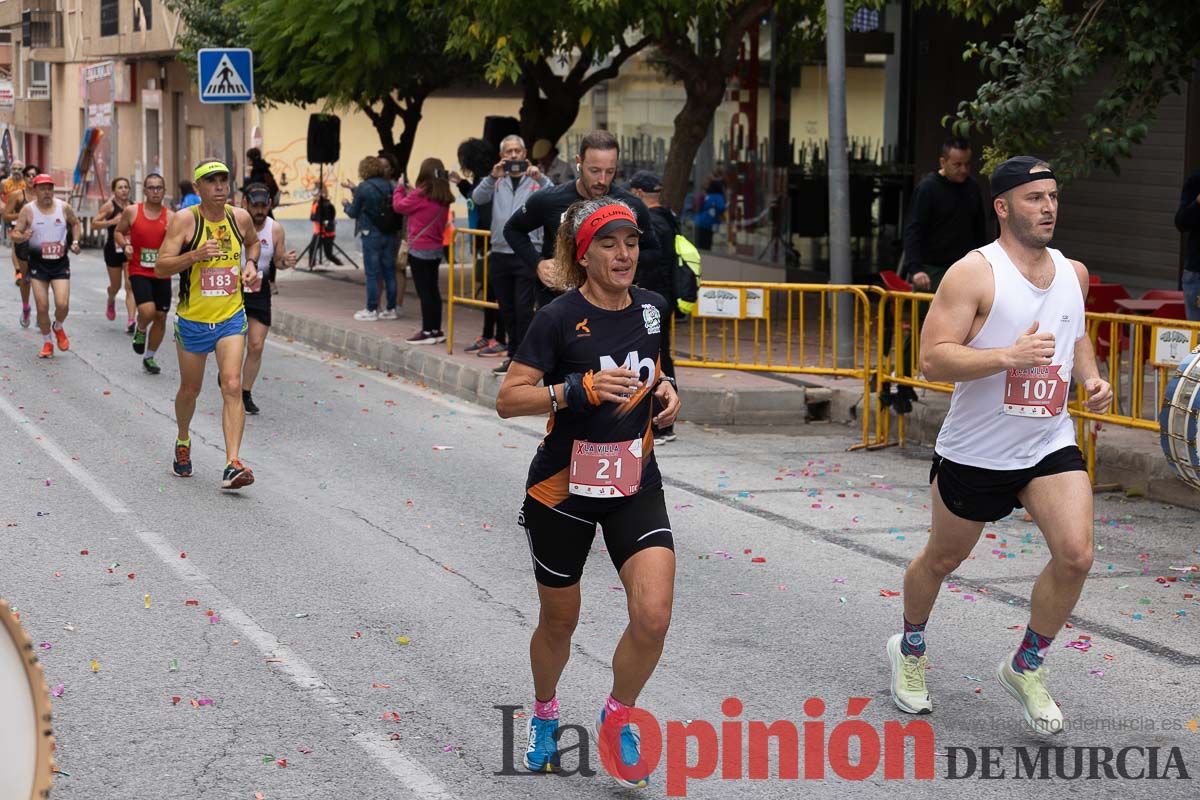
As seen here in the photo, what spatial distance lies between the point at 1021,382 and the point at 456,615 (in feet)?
8.91

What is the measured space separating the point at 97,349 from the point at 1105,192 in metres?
11.1

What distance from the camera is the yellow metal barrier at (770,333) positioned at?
1294 cm

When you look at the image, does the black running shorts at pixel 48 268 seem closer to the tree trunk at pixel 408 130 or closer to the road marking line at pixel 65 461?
the road marking line at pixel 65 461

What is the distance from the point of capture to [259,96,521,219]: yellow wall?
4184 centimetres

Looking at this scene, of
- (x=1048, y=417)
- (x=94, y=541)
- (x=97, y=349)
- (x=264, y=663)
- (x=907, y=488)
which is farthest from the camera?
(x=97, y=349)

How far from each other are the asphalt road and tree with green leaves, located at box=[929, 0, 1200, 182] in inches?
93.0

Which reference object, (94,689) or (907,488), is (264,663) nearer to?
(94,689)

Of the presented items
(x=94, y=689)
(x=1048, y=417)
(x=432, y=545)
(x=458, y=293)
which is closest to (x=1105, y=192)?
(x=458, y=293)

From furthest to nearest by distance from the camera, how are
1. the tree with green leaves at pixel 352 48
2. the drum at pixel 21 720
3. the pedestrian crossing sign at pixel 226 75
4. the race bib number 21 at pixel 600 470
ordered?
the pedestrian crossing sign at pixel 226 75
the tree with green leaves at pixel 352 48
the race bib number 21 at pixel 600 470
the drum at pixel 21 720

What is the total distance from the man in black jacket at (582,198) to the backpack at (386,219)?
6.67 metres

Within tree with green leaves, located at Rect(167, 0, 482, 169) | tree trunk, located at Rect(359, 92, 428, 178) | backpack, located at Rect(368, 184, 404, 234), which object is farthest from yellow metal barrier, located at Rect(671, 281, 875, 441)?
tree trunk, located at Rect(359, 92, 428, 178)

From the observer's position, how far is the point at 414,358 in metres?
15.8

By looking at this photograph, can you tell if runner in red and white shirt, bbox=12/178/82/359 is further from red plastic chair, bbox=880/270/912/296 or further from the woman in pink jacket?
red plastic chair, bbox=880/270/912/296

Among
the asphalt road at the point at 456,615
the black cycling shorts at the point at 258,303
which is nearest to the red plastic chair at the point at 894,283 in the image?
the asphalt road at the point at 456,615
